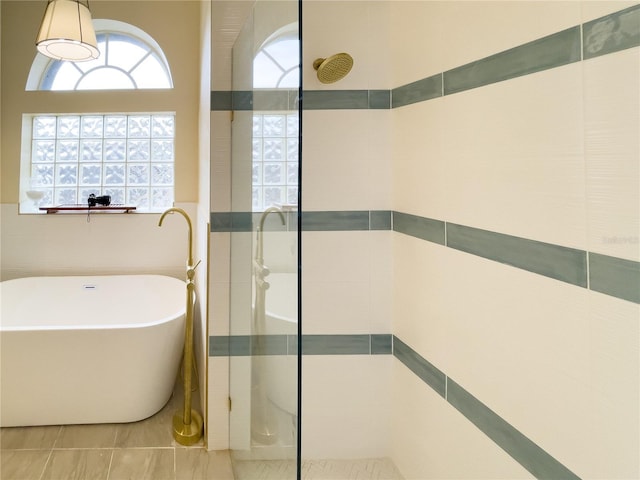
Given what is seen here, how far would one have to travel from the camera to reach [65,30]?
1.75 meters

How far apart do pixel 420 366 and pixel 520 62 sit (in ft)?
3.61

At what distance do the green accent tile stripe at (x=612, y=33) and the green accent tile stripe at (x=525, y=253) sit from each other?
0.41m

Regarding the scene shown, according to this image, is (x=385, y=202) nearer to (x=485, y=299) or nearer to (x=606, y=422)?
(x=485, y=299)

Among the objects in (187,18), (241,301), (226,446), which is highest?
(187,18)

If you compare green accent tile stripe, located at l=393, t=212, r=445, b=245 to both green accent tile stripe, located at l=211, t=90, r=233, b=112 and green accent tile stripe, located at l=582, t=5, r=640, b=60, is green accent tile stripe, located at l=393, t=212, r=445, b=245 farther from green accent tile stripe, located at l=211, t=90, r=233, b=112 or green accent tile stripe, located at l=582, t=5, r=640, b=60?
green accent tile stripe, located at l=211, t=90, r=233, b=112

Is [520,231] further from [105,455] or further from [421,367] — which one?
[105,455]

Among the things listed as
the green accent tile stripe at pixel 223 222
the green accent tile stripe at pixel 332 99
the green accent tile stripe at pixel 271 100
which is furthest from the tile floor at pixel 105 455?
the green accent tile stripe at pixel 332 99

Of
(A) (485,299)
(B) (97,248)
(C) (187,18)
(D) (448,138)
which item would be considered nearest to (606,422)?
(A) (485,299)

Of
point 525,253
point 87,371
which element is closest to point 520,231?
point 525,253

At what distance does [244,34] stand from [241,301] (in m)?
1.07

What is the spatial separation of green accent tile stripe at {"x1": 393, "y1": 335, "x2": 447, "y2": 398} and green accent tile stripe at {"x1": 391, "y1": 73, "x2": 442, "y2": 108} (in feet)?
3.30

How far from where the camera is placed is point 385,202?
1685 mm

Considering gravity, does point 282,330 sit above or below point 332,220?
below

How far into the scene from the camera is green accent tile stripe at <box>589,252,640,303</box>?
0.70 metres
